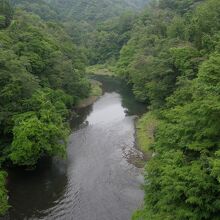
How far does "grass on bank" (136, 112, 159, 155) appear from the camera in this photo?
53184 mm

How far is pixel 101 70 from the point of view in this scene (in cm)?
11644

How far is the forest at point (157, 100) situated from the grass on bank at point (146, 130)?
1.43 metres

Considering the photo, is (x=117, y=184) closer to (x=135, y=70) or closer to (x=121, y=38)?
(x=135, y=70)

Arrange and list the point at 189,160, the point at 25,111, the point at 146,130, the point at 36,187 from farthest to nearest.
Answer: the point at 146,130
the point at 25,111
the point at 36,187
the point at 189,160

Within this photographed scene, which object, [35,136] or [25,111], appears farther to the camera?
[25,111]

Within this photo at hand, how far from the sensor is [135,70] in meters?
79.9

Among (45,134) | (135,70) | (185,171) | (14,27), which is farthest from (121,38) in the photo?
(185,171)

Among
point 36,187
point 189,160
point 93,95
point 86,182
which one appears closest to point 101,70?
point 93,95

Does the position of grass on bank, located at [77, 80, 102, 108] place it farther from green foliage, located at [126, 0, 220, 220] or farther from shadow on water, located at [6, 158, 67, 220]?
green foliage, located at [126, 0, 220, 220]

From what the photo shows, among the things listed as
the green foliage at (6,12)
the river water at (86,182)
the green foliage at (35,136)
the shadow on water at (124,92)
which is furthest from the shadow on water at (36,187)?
the green foliage at (6,12)

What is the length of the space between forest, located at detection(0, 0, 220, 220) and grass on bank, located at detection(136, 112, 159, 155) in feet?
4.70

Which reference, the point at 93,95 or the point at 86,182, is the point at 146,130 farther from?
the point at 93,95

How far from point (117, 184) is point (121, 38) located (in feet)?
297

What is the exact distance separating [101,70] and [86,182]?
75881mm
